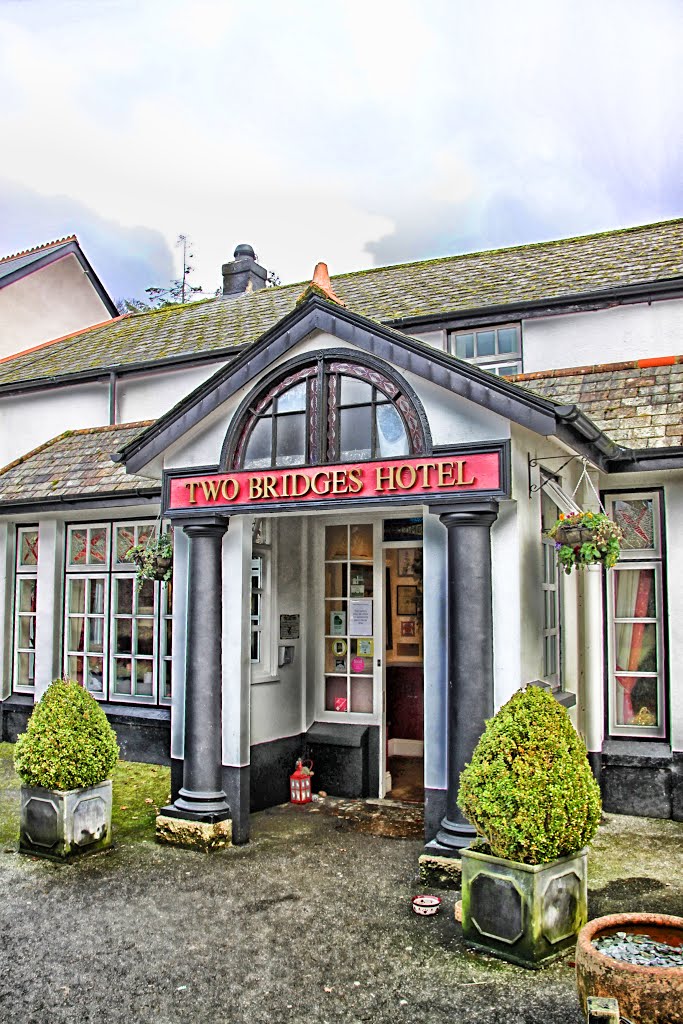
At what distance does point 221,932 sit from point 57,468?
766cm

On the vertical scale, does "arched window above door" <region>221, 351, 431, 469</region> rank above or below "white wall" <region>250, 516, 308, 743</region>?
above

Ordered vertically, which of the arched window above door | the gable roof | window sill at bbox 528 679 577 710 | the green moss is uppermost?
the gable roof

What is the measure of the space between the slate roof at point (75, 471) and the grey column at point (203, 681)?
8.84 ft

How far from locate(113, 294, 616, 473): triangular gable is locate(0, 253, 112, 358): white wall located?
39.2ft

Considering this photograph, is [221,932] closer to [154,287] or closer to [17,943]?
[17,943]

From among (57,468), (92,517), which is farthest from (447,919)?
(57,468)

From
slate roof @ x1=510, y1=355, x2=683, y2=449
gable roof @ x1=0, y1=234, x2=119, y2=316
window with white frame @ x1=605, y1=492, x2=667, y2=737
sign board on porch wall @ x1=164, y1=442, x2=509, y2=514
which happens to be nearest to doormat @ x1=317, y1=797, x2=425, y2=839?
window with white frame @ x1=605, y1=492, x2=667, y2=737

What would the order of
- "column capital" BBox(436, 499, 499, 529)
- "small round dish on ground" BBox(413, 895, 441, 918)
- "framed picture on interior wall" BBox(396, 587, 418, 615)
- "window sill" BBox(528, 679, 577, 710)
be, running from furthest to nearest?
"framed picture on interior wall" BBox(396, 587, 418, 615)
"window sill" BBox(528, 679, 577, 710)
"column capital" BBox(436, 499, 499, 529)
"small round dish on ground" BBox(413, 895, 441, 918)

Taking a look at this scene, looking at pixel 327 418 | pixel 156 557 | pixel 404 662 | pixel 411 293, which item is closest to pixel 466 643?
pixel 327 418

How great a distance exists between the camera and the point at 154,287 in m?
39.9

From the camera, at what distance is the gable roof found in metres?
18.0

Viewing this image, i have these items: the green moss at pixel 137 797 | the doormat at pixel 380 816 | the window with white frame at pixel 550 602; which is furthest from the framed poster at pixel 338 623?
the green moss at pixel 137 797

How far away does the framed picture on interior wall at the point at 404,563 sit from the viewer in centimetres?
1022

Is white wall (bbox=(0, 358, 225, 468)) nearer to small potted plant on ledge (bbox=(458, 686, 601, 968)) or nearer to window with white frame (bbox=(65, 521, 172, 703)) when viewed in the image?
window with white frame (bbox=(65, 521, 172, 703))
